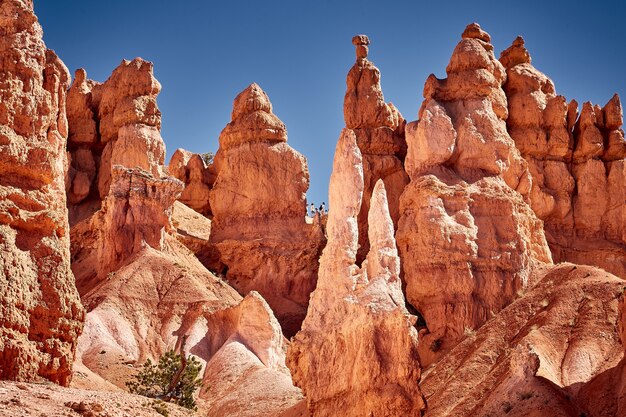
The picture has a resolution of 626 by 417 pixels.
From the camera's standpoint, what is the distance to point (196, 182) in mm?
71438

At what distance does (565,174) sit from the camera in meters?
63.9

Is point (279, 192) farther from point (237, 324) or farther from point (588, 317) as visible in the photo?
point (588, 317)

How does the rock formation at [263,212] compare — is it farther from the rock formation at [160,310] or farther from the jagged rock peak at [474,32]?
the jagged rock peak at [474,32]

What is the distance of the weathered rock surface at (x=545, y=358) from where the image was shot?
3638 cm

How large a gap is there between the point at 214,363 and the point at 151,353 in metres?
3.28

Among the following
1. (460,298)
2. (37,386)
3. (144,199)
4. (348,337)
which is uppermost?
(144,199)

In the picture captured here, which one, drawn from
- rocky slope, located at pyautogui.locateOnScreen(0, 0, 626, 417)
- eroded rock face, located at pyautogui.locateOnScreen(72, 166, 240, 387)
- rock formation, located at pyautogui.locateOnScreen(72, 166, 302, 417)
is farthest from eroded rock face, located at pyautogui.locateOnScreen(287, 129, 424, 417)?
eroded rock face, located at pyautogui.locateOnScreen(72, 166, 240, 387)

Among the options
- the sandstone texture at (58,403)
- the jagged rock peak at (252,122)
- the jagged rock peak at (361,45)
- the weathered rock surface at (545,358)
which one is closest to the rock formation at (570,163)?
the jagged rock peak at (361,45)

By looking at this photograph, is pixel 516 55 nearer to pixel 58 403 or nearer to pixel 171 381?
pixel 171 381

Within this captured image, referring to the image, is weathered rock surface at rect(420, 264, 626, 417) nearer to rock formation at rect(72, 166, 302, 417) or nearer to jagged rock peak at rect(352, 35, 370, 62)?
rock formation at rect(72, 166, 302, 417)

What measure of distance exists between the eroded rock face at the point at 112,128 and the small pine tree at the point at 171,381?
23.4 m

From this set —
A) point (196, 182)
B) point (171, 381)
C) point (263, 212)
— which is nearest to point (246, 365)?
point (171, 381)

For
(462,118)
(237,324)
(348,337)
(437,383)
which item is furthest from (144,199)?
(348,337)

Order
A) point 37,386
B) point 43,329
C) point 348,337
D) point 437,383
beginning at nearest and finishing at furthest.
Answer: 1. point 37,386
2. point 43,329
3. point 348,337
4. point 437,383
